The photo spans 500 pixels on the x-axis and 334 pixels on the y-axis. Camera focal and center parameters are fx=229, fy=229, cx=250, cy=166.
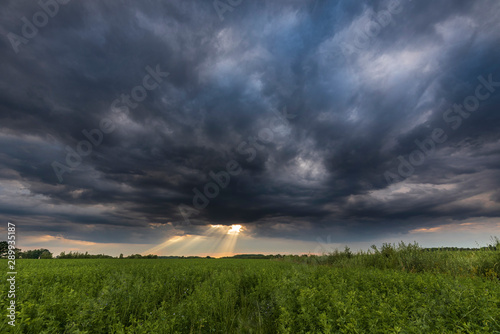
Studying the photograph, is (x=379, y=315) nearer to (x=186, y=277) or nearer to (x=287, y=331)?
(x=287, y=331)

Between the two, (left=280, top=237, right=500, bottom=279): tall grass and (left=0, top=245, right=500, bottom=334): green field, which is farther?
(left=280, top=237, right=500, bottom=279): tall grass

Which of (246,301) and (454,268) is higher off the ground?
(454,268)

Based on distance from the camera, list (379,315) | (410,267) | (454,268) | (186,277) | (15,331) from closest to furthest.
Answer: (15,331) < (379,315) < (186,277) < (454,268) < (410,267)

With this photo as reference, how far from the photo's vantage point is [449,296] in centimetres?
582

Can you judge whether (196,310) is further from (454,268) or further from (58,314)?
(454,268)

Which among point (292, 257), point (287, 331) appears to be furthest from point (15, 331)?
point (292, 257)

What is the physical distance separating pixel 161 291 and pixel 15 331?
16.1ft

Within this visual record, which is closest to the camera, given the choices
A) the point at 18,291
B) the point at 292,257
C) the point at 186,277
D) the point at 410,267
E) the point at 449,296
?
the point at 449,296

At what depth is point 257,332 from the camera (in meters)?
5.83

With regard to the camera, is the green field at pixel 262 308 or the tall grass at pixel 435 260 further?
the tall grass at pixel 435 260

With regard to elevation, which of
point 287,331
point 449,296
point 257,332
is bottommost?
point 257,332

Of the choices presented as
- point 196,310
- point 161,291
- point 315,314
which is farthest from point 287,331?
point 161,291

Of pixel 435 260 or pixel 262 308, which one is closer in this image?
pixel 262 308

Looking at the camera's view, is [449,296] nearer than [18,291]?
Yes
